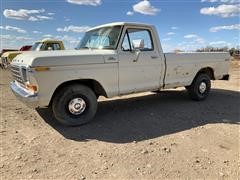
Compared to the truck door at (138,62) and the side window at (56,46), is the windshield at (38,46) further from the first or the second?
the truck door at (138,62)

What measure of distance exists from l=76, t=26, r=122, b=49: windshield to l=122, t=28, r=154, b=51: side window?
24 cm

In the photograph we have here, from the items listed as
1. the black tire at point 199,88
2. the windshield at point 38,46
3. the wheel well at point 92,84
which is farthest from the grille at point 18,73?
the windshield at point 38,46

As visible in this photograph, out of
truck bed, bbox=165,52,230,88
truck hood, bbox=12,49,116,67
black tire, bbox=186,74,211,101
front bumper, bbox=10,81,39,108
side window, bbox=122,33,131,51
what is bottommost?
black tire, bbox=186,74,211,101

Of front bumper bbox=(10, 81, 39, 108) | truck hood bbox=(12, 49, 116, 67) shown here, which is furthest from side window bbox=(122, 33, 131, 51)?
front bumper bbox=(10, 81, 39, 108)

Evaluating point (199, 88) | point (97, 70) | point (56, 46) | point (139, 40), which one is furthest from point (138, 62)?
point (56, 46)

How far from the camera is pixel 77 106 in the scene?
564 cm

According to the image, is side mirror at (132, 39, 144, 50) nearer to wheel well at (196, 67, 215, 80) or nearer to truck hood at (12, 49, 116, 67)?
truck hood at (12, 49, 116, 67)

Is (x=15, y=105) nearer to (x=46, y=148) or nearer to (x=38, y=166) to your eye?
(x=46, y=148)

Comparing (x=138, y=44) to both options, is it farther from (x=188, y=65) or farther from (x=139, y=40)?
(x=188, y=65)

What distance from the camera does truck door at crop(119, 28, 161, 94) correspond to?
6.14 metres

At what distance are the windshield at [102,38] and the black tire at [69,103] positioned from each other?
123 centimetres

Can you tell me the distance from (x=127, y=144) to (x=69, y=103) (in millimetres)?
1595

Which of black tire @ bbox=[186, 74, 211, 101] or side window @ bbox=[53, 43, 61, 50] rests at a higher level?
side window @ bbox=[53, 43, 61, 50]

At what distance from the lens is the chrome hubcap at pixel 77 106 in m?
5.57
